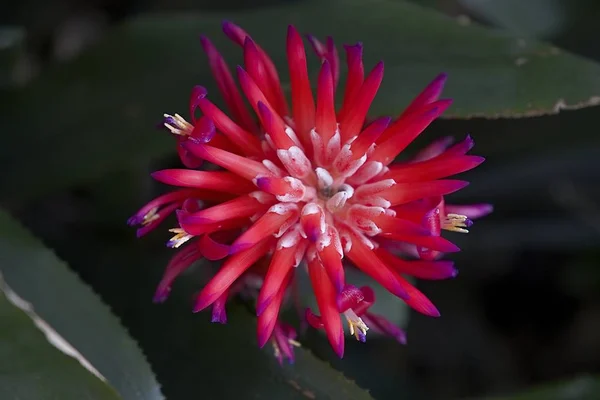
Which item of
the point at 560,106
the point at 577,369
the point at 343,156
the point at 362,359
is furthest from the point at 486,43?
the point at 577,369

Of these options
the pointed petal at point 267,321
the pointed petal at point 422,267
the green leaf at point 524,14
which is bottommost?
the green leaf at point 524,14

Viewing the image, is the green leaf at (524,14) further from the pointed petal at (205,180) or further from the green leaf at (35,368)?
the green leaf at (35,368)

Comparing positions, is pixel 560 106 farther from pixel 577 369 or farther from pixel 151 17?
pixel 577 369

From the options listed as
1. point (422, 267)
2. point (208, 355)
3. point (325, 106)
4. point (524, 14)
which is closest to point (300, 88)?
point (325, 106)

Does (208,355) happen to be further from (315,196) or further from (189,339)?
(315,196)

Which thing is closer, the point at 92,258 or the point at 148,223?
the point at 148,223

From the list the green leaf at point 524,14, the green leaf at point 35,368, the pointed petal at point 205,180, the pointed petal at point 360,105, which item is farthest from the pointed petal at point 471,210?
the green leaf at point 524,14
